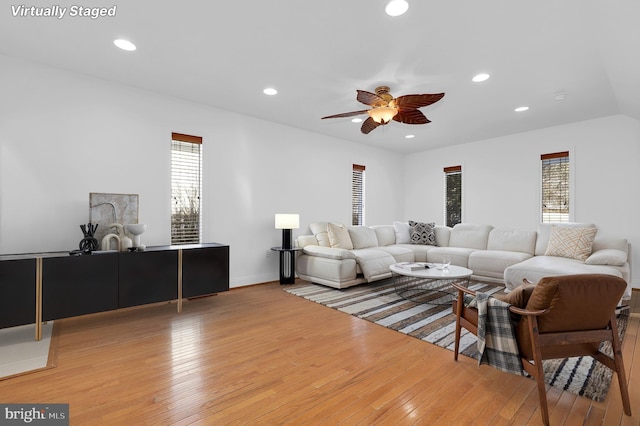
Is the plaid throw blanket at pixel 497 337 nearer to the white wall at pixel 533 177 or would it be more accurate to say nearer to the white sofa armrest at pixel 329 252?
the white sofa armrest at pixel 329 252

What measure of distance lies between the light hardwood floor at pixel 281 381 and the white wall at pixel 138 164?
1349 millimetres

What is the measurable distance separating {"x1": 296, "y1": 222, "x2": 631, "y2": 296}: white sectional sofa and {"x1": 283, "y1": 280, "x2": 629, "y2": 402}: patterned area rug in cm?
26

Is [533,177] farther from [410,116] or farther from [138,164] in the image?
[138,164]

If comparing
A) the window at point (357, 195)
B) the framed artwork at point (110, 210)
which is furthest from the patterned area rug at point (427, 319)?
the framed artwork at point (110, 210)

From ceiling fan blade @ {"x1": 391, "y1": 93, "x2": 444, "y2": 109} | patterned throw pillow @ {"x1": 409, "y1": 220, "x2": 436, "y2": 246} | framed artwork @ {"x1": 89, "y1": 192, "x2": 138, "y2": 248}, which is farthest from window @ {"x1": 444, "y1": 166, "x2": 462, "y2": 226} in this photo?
framed artwork @ {"x1": 89, "y1": 192, "x2": 138, "y2": 248}

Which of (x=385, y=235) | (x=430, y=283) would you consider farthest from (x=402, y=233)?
(x=430, y=283)

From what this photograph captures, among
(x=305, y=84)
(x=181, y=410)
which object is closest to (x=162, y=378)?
(x=181, y=410)

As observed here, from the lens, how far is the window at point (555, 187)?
5391 mm

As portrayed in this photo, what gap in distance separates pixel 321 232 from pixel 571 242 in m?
3.81

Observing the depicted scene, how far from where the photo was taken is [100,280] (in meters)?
3.11

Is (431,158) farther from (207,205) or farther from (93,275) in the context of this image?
(93,275)

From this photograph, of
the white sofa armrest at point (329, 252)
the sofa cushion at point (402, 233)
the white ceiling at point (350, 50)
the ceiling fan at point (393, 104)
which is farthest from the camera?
the sofa cushion at point (402, 233)

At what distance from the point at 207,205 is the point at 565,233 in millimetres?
5417

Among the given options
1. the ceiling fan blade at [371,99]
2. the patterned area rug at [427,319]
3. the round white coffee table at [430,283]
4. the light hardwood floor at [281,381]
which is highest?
the ceiling fan blade at [371,99]
